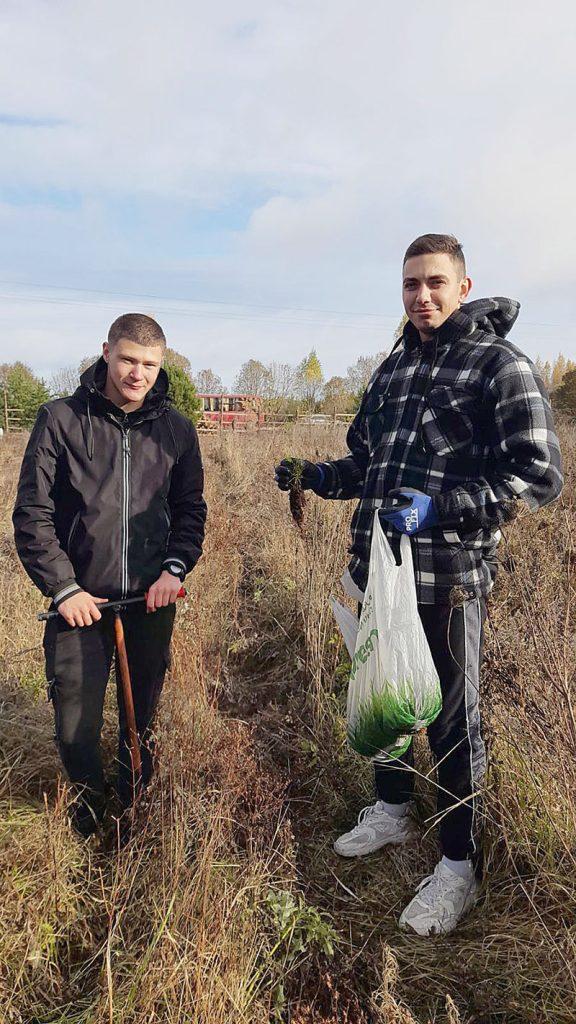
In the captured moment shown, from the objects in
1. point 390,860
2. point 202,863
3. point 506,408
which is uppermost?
point 506,408

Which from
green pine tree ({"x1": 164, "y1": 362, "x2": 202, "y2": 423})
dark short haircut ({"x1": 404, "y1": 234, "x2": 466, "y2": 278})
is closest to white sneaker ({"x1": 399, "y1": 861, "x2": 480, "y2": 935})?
dark short haircut ({"x1": 404, "y1": 234, "x2": 466, "y2": 278})

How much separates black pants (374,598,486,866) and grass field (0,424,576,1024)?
12 cm

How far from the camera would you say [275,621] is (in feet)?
13.4

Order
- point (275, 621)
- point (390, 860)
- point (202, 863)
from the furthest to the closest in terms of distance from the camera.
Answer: point (275, 621)
point (390, 860)
point (202, 863)

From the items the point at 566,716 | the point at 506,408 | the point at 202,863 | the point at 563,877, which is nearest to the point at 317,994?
the point at 202,863

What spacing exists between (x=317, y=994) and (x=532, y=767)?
3.10 feet

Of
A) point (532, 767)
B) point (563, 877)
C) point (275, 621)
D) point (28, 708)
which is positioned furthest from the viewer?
point (275, 621)

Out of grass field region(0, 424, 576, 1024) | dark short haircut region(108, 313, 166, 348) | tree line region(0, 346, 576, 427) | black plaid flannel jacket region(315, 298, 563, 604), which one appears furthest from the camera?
tree line region(0, 346, 576, 427)

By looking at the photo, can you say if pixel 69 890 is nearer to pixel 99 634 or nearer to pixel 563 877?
pixel 99 634

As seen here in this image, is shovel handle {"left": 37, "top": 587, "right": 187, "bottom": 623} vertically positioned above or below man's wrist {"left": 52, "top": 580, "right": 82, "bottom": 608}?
below

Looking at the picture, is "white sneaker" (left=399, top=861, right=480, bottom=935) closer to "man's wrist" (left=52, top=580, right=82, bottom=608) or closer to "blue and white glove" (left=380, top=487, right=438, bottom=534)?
"blue and white glove" (left=380, top=487, right=438, bottom=534)

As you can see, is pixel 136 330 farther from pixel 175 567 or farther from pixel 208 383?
pixel 208 383

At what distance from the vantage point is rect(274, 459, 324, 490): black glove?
2324mm

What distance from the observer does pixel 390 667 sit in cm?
180
